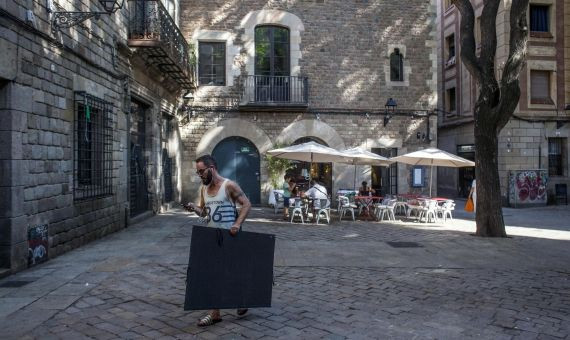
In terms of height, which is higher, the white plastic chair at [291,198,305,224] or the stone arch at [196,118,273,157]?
the stone arch at [196,118,273,157]

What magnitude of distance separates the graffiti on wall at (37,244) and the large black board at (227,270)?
12.4 feet

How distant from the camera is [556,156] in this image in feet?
69.4

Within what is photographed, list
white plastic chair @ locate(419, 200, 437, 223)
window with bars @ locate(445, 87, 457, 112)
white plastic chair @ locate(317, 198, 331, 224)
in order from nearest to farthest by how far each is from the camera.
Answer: white plastic chair @ locate(317, 198, 331, 224) → white plastic chair @ locate(419, 200, 437, 223) → window with bars @ locate(445, 87, 457, 112)

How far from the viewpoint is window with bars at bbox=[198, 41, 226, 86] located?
679 inches

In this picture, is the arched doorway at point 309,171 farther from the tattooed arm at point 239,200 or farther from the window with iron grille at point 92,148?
the tattooed arm at point 239,200

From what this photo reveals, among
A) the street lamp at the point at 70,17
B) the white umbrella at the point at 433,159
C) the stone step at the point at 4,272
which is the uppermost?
the street lamp at the point at 70,17

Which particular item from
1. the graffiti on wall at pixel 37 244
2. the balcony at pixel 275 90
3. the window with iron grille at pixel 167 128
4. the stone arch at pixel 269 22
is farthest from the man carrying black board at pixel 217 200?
the stone arch at pixel 269 22

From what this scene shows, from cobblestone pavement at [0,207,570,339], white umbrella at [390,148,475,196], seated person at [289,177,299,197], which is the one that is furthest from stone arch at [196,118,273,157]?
cobblestone pavement at [0,207,570,339]

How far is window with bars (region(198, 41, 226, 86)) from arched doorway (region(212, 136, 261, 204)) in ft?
7.57

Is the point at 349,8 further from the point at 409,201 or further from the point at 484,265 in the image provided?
the point at 484,265

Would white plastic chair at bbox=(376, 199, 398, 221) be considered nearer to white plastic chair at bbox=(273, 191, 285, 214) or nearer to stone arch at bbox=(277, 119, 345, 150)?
white plastic chair at bbox=(273, 191, 285, 214)

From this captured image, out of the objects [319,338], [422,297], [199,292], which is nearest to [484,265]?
[422,297]

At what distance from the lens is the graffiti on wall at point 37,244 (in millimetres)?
6859

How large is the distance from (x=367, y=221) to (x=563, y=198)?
482 inches
